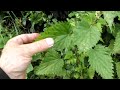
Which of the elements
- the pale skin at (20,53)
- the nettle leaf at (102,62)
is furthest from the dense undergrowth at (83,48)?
the pale skin at (20,53)

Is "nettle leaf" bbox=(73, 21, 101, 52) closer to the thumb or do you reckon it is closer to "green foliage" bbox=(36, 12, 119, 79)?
"green foliage" bbox=(36, 12, 119, 79)

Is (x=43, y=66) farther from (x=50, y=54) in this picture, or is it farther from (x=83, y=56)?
(x=83, y=56)

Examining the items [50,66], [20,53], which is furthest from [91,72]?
[20,53]

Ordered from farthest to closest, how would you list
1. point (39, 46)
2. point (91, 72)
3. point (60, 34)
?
point (91, 72) < point (60, 34) < point (39, 46)

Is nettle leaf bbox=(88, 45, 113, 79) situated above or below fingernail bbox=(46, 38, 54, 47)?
below

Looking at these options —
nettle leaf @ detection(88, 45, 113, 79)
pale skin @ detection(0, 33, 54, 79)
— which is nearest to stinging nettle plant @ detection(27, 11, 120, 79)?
nettle leaf @ detection(88, 45, 113, 79)

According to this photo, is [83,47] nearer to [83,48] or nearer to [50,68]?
[83,48]
